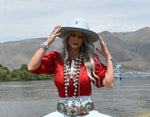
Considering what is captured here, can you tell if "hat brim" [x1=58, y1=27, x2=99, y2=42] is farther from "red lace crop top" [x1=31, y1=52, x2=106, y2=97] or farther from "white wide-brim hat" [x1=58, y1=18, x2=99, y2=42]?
"red lace crop top" [x1=31, y1=52, x2=106, y2=97]

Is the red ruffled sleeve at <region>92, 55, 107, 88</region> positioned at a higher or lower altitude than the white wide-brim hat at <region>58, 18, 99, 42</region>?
lower

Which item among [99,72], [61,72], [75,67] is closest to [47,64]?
[61,72]

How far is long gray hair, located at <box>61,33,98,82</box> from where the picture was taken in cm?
339

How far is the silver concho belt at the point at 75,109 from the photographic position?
330 centimetres

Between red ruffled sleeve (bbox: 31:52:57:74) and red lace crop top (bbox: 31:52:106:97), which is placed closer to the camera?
red lace crop top (bbox: 31:52:106:97)

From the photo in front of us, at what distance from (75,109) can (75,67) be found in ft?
1.71

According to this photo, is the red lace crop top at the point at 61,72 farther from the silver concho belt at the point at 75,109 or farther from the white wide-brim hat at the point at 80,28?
the white wide-brim hat at the point at 80,28

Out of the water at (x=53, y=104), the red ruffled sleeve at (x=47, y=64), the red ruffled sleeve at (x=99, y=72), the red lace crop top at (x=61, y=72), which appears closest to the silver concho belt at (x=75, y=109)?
the red lace crop top at (x=61, y=72)

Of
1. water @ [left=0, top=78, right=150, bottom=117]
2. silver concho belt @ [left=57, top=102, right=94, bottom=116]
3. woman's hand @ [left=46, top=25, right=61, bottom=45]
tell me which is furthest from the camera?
water @ [left=0, top=78, right=150, bottom=117]

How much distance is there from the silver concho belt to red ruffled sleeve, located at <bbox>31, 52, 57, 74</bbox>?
0.48 m

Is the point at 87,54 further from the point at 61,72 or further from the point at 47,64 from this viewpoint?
the point at 47,64

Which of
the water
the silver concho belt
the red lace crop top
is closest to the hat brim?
the red lace crop top

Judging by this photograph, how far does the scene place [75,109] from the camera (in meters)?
3.30

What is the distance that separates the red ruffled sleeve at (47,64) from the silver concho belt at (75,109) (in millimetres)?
478
